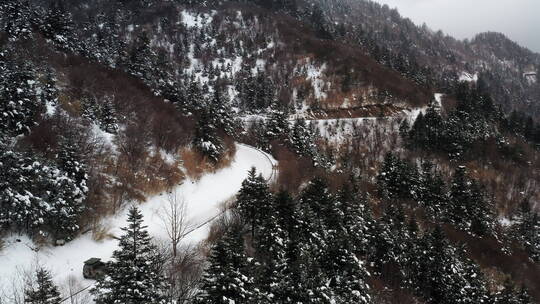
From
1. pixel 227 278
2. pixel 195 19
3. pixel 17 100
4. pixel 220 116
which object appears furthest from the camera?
pixel 195 19

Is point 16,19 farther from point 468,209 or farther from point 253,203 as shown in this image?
point 468,209

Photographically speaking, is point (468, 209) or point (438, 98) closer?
point (468, 209)

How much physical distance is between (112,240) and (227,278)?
37.7 ft

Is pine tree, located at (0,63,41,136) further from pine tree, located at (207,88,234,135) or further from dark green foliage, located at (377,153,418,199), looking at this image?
dark green foliage, located at (377,153,418,199)

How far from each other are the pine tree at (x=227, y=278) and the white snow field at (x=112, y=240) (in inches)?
298

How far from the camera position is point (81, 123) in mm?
30734

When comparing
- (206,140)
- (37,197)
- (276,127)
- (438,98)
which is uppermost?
(438,98)

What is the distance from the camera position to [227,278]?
1650 centimetres

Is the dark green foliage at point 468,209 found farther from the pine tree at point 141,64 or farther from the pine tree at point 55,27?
the pine tree at point 55,27

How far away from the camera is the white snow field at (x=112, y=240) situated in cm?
1922

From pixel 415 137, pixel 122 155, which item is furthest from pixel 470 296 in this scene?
pixel 415 137

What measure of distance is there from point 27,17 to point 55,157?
96.7 ft

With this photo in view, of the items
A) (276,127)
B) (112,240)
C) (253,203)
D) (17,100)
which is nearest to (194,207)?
(253,203)

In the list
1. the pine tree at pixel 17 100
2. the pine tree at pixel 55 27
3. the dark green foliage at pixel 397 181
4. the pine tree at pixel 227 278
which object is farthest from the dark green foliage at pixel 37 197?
the dark green foliage at pixel 397 181
